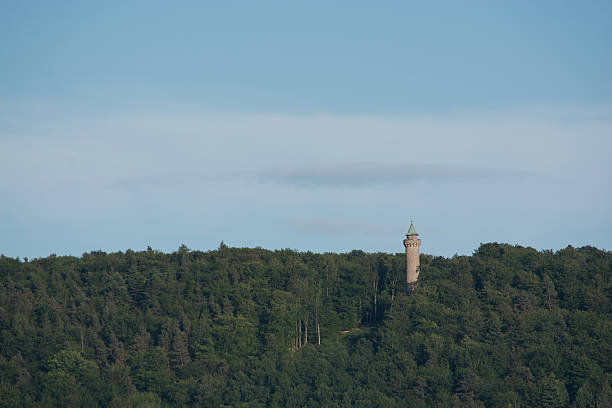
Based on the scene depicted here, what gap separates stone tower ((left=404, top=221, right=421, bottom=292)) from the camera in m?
122

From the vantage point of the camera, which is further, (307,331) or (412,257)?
(307,331)

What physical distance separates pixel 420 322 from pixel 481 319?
25.2 feet

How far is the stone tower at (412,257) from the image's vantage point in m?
122

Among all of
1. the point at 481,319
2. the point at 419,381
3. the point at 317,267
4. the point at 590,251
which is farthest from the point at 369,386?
the point at 590,251

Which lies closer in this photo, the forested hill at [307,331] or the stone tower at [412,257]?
the forested hill at [307,331]

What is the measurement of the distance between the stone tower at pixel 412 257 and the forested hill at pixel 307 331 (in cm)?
173

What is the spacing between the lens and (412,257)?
12238cm

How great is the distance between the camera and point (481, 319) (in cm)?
12156

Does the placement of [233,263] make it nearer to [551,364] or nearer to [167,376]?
[167,376]

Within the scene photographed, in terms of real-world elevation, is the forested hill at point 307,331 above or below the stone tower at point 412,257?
below

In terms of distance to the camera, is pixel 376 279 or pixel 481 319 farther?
pixel 376 279

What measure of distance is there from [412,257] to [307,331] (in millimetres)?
17259

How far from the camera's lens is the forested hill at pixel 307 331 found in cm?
11150

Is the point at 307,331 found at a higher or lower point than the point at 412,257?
lower
